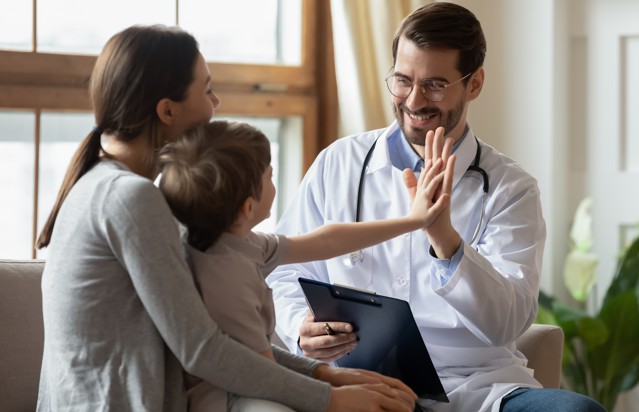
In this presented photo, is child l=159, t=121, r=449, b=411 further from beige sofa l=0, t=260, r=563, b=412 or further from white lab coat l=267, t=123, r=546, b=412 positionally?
beige sofa l=0, t=260, r=563, b=412

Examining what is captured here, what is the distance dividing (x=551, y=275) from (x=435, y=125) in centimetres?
146

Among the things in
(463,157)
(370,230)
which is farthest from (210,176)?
(463,157)

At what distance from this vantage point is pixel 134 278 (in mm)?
1454

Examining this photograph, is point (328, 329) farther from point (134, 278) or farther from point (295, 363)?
point (134, 278)

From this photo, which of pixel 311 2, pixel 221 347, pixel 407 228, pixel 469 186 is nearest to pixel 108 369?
pixel 221 347

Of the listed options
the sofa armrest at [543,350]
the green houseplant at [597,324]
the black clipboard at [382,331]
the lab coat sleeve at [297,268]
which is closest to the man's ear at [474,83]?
the lab coat sleeve at [297,268]

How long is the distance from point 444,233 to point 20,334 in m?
0.90

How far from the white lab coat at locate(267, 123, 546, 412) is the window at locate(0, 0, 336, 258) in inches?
31.3

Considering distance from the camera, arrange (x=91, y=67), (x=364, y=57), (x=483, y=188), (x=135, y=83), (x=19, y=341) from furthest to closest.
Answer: (x=364, y=57) < (x=91, y=67) < (x=483, y=188) < (x=19, y=341) < (x=135, y=83)

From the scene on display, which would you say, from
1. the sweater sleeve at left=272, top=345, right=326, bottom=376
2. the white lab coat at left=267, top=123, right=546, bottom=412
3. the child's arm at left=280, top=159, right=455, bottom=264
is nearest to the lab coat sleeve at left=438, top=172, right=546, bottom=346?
the white lab coat at left=267, top=123, right=546, bottom=412

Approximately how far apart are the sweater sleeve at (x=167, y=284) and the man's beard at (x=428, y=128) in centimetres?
84

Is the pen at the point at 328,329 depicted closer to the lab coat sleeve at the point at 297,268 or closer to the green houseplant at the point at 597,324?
the lab coat sleeve at the point at 297,268

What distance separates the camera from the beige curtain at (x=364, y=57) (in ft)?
9.96

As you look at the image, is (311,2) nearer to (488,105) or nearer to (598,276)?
(488,105)
